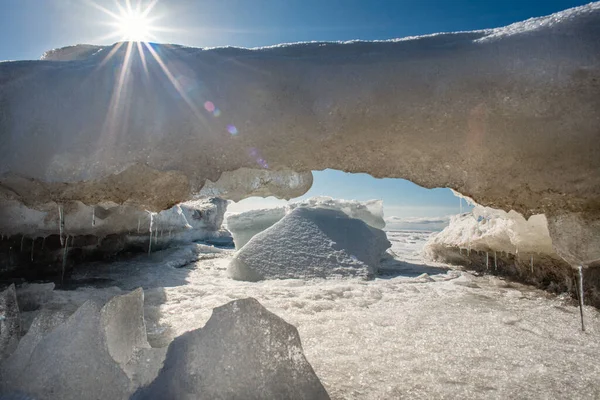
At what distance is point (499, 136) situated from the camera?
1521 millimetres

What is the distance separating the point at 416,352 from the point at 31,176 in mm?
2230

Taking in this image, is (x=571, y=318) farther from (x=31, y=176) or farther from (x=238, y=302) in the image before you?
(x=31, y=176)

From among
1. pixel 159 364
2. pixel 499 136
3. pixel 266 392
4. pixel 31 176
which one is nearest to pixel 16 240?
pixel 31 176

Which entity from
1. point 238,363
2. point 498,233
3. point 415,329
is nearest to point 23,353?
point 238,363

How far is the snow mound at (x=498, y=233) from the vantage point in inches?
149

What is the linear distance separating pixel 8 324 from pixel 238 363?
1271mm

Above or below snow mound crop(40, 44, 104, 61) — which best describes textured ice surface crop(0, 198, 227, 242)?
below

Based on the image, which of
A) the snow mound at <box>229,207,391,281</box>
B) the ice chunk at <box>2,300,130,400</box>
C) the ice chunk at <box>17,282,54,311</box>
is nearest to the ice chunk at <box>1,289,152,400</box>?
the ice chunk at <box>2,300,130,400</box>

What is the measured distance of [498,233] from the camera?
4574 mm

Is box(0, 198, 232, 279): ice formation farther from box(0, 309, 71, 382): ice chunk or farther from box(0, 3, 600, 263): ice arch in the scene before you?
box(0, 309, 71, 382): ice chunk

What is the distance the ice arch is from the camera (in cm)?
147

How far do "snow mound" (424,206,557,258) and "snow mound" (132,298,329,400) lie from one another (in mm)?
2773

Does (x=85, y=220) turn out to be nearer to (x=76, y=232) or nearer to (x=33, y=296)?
(x=76, y=232)

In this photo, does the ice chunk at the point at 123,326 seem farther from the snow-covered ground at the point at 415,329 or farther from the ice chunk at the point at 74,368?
the snow-covered ground at the point at 415,329
